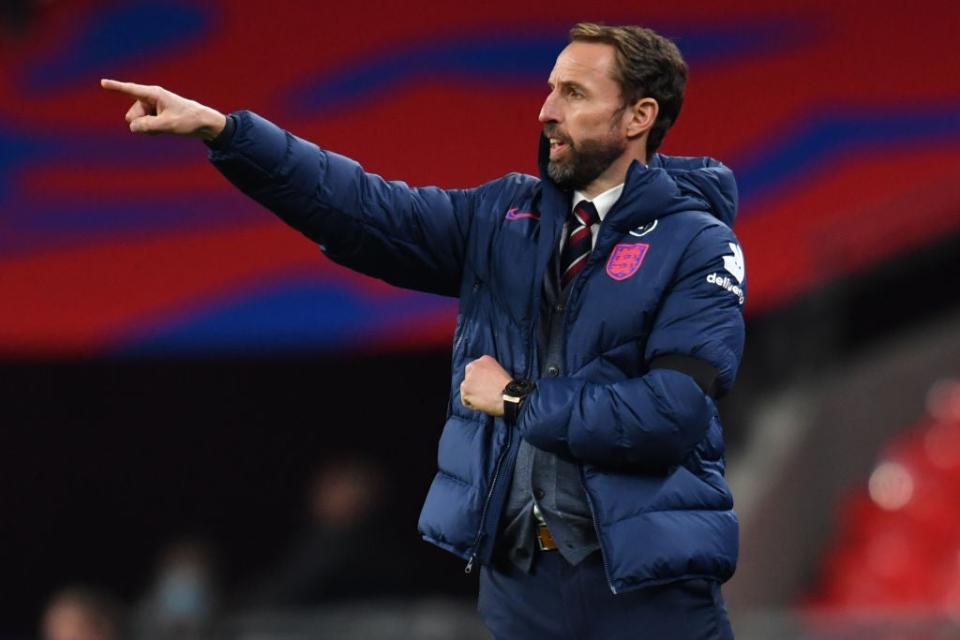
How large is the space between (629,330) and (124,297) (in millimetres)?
5747

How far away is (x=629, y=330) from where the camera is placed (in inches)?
108

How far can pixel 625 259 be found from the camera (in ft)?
9.07

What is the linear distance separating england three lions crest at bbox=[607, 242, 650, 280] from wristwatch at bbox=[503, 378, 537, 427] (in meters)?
0.23

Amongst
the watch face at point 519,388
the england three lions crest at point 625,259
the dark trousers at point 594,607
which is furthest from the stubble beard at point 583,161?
the dark trousers at point 594,607

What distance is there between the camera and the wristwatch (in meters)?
2.68

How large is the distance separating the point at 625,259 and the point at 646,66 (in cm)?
35

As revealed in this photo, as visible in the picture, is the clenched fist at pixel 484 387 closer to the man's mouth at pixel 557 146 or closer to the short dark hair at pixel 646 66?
the man's mouth at pixel 557 146

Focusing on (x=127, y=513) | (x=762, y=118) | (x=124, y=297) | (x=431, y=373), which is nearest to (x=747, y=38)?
(x=762, y=118)

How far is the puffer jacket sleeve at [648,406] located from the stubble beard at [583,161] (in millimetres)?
257

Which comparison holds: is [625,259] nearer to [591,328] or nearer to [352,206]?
[591,328]

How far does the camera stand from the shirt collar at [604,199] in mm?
2850

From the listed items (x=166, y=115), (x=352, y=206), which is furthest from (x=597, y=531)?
(x=166, y=115)

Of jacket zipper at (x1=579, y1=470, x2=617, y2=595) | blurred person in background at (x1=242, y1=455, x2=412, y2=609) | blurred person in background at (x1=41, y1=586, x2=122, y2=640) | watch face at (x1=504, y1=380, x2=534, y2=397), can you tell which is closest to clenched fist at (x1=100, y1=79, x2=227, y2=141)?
watch face at (x1=504, y1=380, x2=534, y2=397)

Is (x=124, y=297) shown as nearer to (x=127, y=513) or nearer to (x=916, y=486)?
(x=127, y=513)
